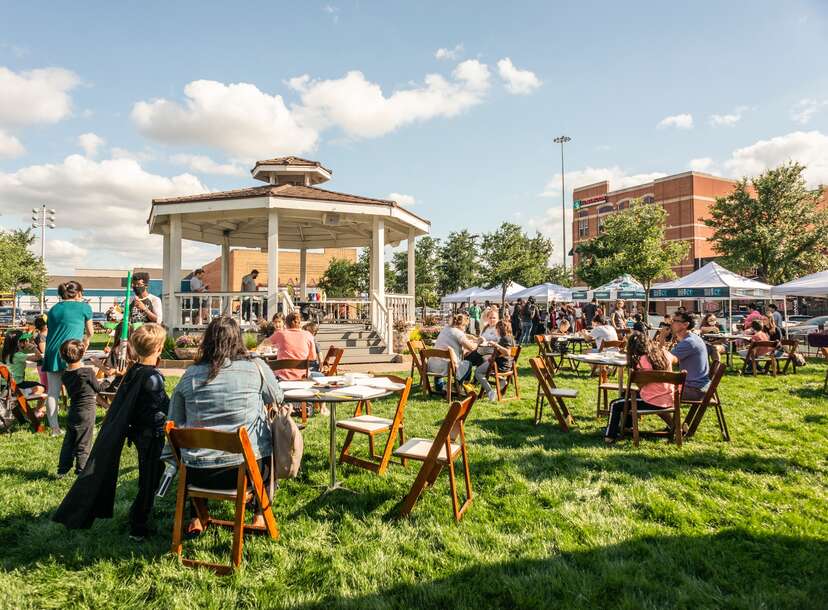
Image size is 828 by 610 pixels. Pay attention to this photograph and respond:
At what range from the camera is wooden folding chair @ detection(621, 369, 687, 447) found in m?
4.95

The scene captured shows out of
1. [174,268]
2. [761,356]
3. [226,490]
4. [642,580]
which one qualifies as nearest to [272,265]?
[174,268]

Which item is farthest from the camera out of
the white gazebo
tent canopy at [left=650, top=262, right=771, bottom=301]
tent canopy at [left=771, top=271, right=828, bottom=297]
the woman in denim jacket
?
tent canopy at [left=650, top=262, right=771, bottom=301]

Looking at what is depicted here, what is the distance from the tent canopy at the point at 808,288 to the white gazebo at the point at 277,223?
10429mm

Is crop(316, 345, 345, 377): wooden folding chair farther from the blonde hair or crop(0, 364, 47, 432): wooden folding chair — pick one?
the blonde hair

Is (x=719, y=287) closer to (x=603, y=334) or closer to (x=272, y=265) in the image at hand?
(x=603, y=334)

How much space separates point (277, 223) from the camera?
11.8 meters

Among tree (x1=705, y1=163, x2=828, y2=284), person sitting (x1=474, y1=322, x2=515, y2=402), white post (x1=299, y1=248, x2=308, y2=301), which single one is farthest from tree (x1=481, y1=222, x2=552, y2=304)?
person sitting (x1=474, y1=322, x2=515, y2=402)

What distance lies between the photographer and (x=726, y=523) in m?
3.39

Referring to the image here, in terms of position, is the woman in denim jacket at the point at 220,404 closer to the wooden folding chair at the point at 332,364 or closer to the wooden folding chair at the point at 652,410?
the wooden folding chair at the point at 652,410

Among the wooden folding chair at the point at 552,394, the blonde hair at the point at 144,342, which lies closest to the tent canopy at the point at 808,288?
the wooden folding chair at the point at 552,394

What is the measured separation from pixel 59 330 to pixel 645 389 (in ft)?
21.0

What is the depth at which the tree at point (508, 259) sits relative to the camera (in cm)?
2920

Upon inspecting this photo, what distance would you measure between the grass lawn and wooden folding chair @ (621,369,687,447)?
245 mm

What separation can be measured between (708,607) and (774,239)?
3057 centimetres
